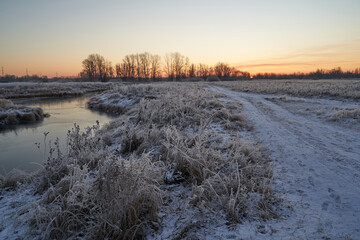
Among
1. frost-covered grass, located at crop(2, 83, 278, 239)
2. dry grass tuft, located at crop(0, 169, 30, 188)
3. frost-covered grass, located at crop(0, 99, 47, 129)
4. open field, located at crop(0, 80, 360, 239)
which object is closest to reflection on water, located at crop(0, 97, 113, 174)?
dry grass tuft, located at crop(0, 169, 30, 188)

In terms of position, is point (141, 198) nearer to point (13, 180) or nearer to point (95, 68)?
point (13, 180)

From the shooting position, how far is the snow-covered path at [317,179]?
2.33m

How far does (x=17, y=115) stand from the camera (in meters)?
12.9

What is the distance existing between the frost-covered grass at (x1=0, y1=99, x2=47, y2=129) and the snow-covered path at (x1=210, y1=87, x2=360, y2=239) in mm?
14067

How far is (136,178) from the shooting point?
2578 millimetres

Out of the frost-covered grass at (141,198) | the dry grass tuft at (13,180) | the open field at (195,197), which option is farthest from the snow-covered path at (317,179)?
the dry grass tuft at (13,180)

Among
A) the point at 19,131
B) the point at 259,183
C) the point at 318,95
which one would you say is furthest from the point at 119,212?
the point at 318,95

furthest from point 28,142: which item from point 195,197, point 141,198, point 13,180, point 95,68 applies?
point 95,68

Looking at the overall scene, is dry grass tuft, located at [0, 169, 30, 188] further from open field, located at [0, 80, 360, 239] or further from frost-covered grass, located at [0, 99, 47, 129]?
frost-covered grass, located at [0, 99, 47, 129]

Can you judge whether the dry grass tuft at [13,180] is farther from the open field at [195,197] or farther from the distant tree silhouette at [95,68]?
the distant tree silhouette at [95,68]

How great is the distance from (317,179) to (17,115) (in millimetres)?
16128

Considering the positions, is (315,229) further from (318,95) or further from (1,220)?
(318,95)

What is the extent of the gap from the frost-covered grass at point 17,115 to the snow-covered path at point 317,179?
14067 millimetres

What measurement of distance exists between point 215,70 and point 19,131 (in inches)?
3687
